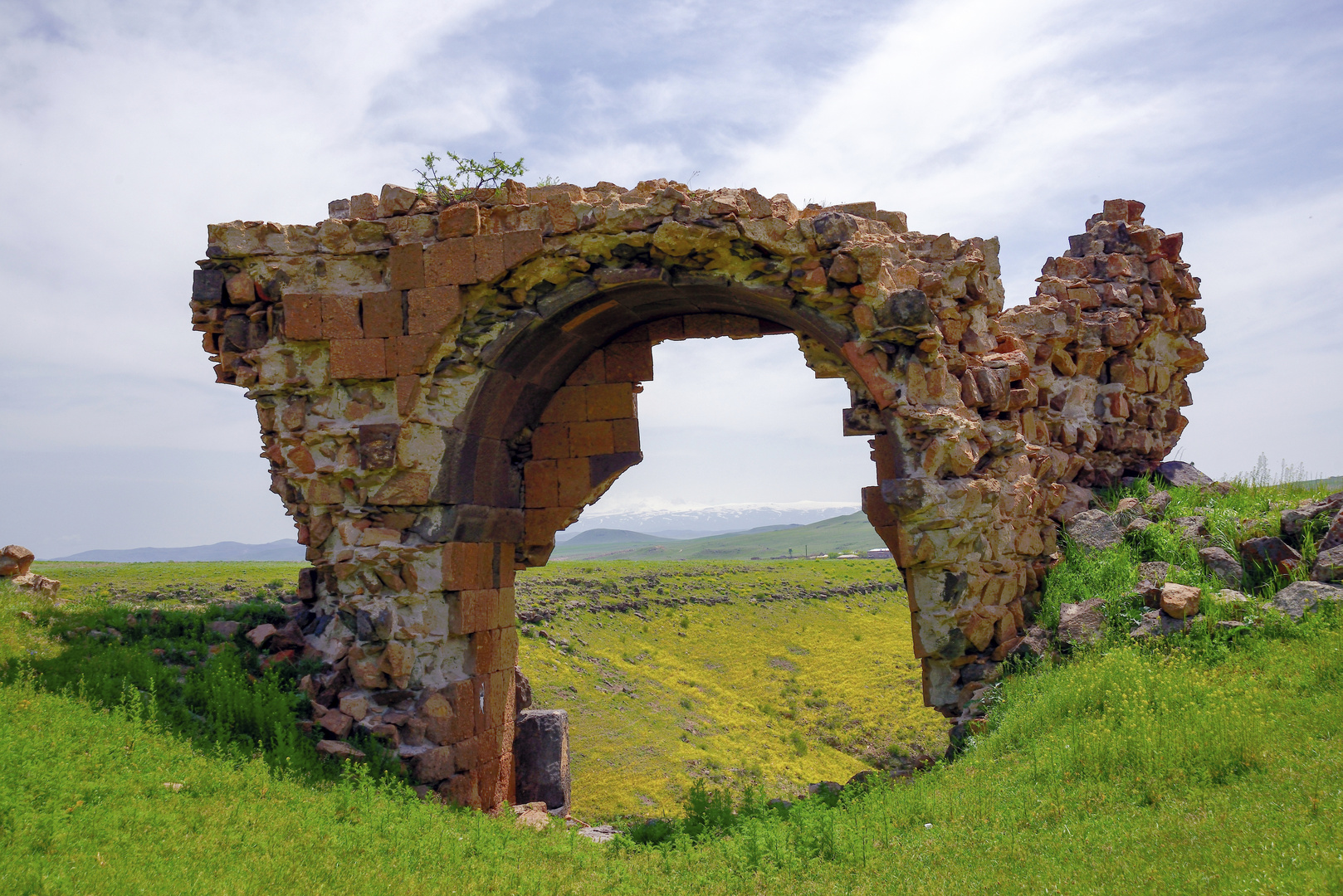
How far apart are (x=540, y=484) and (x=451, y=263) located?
9.11 feet

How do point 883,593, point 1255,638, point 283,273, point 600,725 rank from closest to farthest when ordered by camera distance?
point 1255,638, point 283,273, point 600,725, point 883,593

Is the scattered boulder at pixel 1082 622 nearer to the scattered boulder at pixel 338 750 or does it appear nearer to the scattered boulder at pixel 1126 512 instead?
the scattered boulder at pixel 1126 512

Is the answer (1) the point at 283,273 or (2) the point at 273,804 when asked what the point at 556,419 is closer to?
(1) the point at 283,273

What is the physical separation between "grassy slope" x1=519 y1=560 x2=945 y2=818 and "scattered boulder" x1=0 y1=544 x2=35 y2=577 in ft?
25.2

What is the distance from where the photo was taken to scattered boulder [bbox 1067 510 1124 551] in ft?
29.1

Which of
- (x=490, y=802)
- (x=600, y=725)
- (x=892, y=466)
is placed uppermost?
(x=892, y=466)

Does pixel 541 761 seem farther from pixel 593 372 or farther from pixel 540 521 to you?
pixel 593 372

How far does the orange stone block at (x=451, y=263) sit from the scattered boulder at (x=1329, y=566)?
303 inches

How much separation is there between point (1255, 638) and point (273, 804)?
289 inches

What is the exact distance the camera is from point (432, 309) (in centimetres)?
835

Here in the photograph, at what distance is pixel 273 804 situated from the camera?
20.4 feet

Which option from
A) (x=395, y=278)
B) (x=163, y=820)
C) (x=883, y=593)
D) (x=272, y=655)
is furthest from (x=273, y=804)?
(x=883, y=593)

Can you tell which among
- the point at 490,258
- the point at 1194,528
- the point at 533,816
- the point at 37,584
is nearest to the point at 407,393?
the point at 490,258

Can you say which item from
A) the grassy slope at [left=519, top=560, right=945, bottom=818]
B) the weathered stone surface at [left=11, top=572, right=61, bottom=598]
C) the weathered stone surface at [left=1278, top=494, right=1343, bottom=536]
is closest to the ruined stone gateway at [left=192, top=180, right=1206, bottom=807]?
the weathered stone surface at [left=1278, top=494, right=1343, bottom=536]
